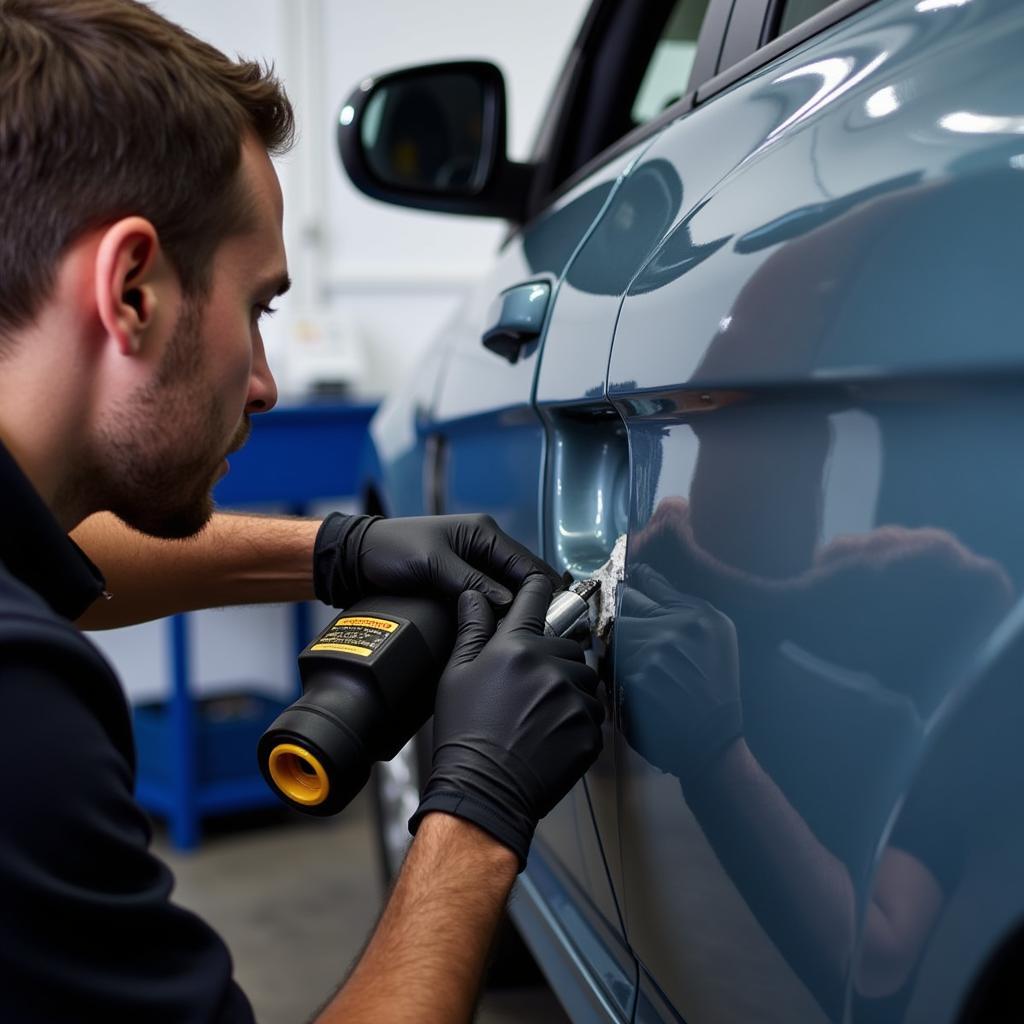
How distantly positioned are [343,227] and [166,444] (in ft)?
9.98

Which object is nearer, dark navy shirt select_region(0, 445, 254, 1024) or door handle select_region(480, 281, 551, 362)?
dark navy shirt select_region(0, 445, 254, 1024)

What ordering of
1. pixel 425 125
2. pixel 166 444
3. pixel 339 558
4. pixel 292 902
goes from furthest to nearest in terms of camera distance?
pixel 292 902, pixel 425 125, pixel 339 558, pixel 166 444

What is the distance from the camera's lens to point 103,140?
0.81m

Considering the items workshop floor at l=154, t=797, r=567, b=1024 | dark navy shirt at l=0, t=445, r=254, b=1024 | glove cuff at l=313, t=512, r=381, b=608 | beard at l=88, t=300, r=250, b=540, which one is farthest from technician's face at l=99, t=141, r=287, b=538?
workshop floor at l=154, t=797, r=567, b=1024

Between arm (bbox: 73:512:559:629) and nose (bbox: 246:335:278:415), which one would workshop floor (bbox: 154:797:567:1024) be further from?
nose (bbox: 246:335:278:415)

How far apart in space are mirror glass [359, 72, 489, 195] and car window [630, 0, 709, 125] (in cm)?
24

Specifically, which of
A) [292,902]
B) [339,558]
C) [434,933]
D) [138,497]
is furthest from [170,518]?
[292,902]

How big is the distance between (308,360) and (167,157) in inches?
101

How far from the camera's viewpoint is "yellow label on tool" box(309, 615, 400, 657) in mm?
929

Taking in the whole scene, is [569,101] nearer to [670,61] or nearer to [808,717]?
[670,61]

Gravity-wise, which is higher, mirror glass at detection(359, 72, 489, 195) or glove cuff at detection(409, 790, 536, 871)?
mirror glass at detection(359, 72, 489, 195)

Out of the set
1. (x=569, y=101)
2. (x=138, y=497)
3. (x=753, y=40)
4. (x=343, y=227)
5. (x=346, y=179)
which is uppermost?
(x=753, y=40)

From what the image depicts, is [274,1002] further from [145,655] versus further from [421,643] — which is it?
[145,655]

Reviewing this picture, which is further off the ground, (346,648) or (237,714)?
(346,648)
